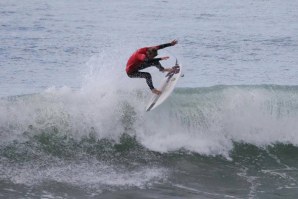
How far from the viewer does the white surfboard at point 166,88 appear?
49.5ft

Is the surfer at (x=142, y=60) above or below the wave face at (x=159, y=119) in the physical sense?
above

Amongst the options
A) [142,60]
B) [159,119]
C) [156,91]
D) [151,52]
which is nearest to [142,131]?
[159,119]

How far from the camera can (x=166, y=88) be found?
15.3 metres

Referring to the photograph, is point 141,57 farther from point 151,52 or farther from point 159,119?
point 159,119

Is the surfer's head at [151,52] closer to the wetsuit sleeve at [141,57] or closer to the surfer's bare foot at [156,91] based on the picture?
the wetsuit sleeve at [141,57]

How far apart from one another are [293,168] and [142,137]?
3.44 m

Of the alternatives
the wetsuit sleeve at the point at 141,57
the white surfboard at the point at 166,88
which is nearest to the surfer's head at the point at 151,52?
the wetsuit sleeve at the point at 141,57

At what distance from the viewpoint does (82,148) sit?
1470 centimetres

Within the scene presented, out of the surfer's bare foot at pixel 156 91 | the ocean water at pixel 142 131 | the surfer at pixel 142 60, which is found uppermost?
the surfer at pixel 142 60

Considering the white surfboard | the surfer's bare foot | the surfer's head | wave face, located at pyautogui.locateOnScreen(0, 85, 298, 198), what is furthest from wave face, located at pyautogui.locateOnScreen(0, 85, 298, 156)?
the surfer's head

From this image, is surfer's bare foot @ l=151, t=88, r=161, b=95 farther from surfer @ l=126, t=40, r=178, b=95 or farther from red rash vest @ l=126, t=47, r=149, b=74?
red rash vest @ l=126, t=47, r=149, b=74

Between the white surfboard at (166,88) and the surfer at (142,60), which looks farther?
the white surfboard at (166,88)

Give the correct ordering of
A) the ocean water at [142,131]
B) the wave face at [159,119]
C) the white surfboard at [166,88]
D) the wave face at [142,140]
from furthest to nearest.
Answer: the wave face at [159,119]
the white surfboard at [166,88]
the wave face at [142,140]
the ocean water at [142,131]

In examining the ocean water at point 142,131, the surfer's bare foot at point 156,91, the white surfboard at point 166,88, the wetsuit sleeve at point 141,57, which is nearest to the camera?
the ocean water at point 142,131
